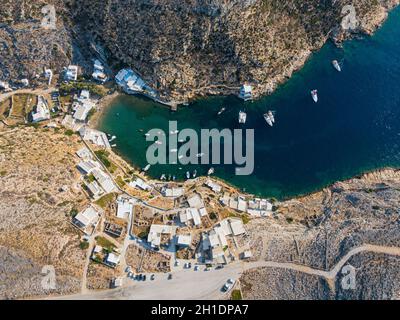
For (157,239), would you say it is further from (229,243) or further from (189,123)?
(189,123)

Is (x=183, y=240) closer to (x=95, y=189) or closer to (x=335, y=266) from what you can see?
(x=95, y=189)

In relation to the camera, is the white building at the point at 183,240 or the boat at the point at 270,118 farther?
the boat at the point at 270,118

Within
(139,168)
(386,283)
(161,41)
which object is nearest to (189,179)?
(139,168)

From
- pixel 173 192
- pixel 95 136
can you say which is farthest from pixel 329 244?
pixel 95 136

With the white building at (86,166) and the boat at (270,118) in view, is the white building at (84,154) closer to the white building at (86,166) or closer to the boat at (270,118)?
the white building at (86,166)

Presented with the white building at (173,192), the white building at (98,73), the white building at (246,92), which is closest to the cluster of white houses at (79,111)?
the white building at (98,73)
